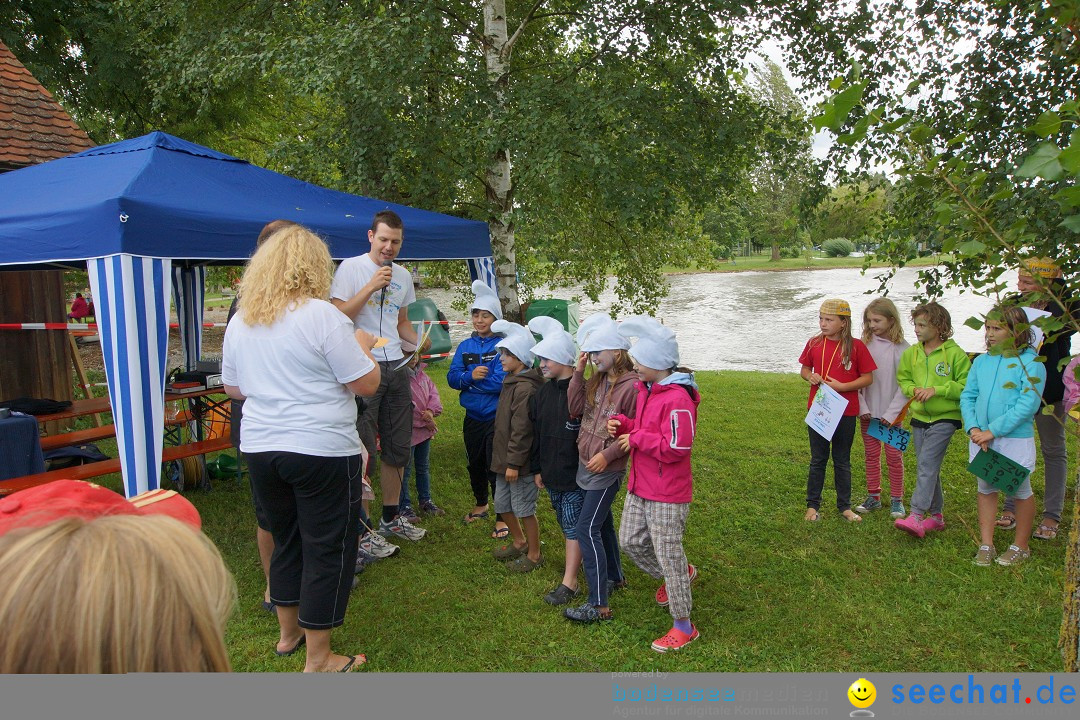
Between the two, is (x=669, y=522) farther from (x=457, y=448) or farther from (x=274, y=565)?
(x=457, y=448)

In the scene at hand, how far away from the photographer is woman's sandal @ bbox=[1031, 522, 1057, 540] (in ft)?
16.4

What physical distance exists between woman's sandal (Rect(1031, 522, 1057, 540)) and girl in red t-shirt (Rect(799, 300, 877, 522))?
1.04m

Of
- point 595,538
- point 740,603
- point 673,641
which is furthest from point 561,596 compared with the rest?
point 740,603

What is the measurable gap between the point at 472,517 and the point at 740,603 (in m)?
2.11

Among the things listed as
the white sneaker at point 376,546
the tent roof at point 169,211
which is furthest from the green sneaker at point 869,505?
the tent roof at point 169,211

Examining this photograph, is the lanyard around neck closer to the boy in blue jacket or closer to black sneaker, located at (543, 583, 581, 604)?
the boy in blue jacket

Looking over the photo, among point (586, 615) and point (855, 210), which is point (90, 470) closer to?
point (586, 615)

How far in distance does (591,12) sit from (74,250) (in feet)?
17.8

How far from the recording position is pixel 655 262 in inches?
420

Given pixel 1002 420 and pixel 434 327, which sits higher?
pixel 1002 420

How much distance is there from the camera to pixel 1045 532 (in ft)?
16.4

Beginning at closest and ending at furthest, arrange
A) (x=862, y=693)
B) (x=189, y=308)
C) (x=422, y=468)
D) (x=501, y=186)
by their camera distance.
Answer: (x=862, y=693)
(x=422, y=468)
(x=189, y=308)
(x=501, y=186)

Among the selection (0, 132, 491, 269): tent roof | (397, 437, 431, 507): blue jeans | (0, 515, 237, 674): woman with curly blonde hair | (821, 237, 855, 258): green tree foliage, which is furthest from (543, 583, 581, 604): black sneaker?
(821, 237, 855, 258): green tree foliage

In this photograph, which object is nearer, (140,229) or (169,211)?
(140,229)
